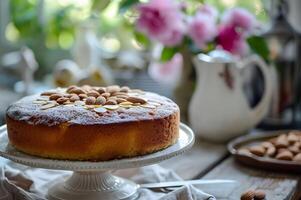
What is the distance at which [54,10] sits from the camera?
6.13ft

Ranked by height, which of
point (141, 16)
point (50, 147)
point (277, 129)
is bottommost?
point (277, 129)

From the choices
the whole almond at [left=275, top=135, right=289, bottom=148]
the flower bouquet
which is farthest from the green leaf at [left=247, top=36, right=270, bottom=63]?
the whole almond at [left=275, top=135, right=289, bottom=148]

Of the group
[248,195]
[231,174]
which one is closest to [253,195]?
[248,195]

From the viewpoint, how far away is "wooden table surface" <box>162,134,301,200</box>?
102 cm

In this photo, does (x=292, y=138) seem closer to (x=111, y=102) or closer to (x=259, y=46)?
(x=259, y=46)

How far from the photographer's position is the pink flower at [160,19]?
1302mm

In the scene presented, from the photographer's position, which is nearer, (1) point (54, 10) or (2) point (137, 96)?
(2) point (137, 96)

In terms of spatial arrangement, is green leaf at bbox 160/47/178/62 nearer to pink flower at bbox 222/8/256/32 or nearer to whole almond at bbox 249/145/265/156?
pink flower at bbox 222/8/256/32

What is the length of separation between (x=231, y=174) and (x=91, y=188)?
0.29m

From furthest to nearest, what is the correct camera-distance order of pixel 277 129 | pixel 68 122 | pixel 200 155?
pixel 277 129 → pixel 200 155 → pixel 68 122

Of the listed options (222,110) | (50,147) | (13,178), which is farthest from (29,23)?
(50,147)

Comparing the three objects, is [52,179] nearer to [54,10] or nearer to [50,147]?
[50,147]

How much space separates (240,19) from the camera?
1.33 m

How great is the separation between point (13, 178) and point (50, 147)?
183mm
